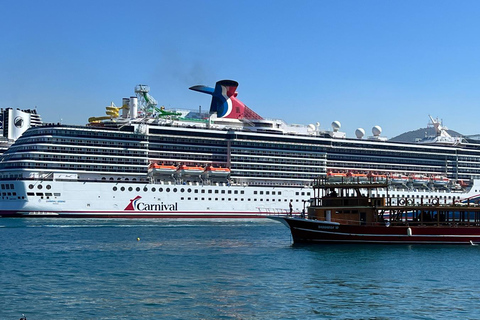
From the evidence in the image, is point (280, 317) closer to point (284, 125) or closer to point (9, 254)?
point (9, 254)

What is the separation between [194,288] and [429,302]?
388 inches

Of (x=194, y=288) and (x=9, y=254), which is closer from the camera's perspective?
(x=194, y=288)

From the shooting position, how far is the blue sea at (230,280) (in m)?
25.6

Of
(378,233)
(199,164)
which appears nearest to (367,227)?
(378,233)

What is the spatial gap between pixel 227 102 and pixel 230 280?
72027 mm

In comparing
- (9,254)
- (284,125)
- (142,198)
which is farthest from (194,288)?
(284,125)

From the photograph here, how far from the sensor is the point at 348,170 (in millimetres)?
105000

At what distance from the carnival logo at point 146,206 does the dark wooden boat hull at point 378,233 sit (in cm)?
3567

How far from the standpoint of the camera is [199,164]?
92.8 meters

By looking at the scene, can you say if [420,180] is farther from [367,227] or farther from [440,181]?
[367,227]

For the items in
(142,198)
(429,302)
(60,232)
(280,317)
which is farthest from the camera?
(142,198)

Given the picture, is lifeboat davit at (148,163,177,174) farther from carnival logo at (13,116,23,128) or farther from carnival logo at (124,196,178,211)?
carnival logo at (13,116,23,128)

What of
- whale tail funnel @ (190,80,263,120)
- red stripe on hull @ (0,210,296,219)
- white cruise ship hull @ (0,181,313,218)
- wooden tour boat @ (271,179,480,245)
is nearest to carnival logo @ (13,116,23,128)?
whale tail funnel @ (190,80,263,120)

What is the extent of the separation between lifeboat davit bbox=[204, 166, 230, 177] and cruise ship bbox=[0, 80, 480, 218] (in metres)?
0.15
